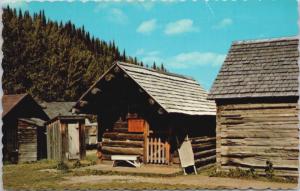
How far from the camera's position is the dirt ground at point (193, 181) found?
14.8m

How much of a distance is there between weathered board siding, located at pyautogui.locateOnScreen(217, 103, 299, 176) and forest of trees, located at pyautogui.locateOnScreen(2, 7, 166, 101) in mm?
2925

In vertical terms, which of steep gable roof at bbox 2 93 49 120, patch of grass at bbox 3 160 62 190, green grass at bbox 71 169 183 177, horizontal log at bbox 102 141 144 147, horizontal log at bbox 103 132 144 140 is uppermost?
steep gable roof at bbox 2 93 49 120

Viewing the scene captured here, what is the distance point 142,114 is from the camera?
19.8 m

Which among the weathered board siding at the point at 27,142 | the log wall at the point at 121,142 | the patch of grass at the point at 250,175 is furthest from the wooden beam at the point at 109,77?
the weathered board siding at the point at 27,142

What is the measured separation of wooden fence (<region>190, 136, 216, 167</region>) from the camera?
66.9 ft

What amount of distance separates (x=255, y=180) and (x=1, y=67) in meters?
8.21

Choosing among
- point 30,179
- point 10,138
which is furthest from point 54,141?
point 30,179

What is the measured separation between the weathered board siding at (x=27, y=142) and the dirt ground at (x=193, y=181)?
7394mm

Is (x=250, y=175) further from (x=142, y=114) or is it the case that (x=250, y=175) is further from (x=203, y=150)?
(x=142, y=114)

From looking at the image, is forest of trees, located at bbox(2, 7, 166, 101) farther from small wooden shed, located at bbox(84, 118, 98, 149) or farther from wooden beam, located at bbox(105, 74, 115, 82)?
small wooden shed, located at bbox(84, 118, 98, 149)

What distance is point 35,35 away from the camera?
57.1 feet

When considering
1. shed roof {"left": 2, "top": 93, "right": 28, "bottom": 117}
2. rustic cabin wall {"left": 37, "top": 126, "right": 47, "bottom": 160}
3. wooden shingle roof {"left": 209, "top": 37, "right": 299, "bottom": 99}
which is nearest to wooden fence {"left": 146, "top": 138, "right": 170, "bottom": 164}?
wooden shingle roof {"left": 209, "top": 37, "right": 299, "bottom": 99}

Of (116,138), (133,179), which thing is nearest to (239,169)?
(133,179)

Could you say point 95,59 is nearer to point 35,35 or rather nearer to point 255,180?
point 35,35
